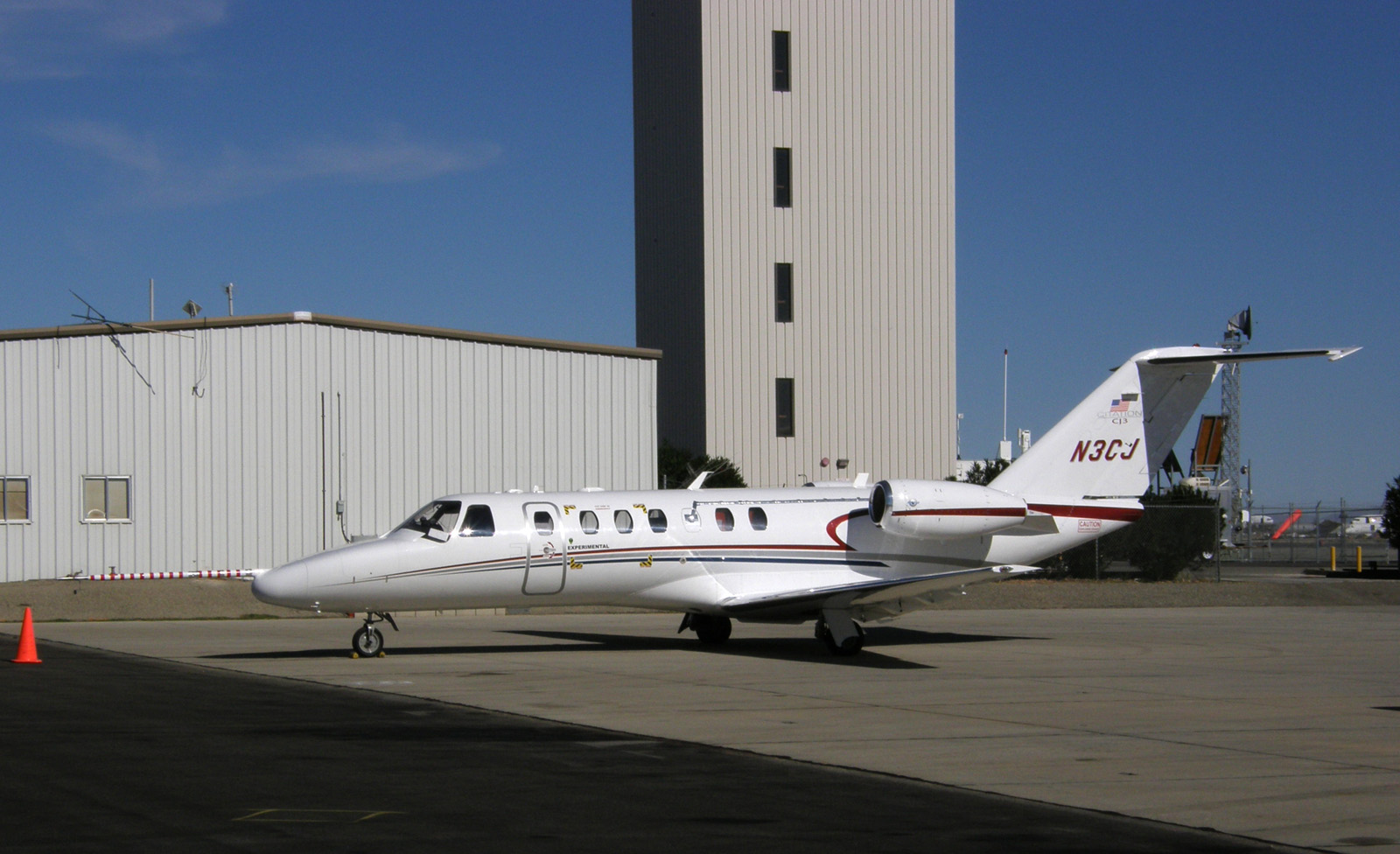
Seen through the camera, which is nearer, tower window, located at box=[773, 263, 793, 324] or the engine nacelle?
the engine nacelle

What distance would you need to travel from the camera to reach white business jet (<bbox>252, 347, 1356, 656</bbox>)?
1952 centimetres

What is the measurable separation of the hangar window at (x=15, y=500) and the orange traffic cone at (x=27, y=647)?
34.3 ft

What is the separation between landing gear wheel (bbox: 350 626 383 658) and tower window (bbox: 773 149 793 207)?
25.0m

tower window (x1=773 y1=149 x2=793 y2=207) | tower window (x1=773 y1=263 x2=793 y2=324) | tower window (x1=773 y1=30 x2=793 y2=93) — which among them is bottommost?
tower window (x1=773 y1=263 x2=793 y2=324)

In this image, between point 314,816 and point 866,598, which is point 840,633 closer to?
point 866,598

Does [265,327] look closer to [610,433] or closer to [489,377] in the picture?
[489,377]

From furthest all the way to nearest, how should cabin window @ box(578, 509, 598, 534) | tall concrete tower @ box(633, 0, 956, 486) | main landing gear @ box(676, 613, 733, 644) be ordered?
tall concrete tower @ box(633, 0, 956, 486) → main landing gear @ box(676, 613, 733, 644) → cabin window @ box(578, 509, 598, 534)

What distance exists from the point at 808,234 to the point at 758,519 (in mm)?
22121

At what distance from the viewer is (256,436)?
30.0 meters

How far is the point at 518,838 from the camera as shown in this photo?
Result: 7.98 m

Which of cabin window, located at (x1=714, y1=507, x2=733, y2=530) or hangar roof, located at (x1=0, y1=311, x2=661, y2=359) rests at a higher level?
hangar roof, located at (x1=0, y1=311, x2=661, y2=359)

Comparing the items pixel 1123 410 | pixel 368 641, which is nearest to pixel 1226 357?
pixel 1123 410

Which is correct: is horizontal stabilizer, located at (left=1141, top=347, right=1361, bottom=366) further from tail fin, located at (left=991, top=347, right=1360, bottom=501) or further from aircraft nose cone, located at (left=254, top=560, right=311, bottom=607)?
aircraft nose cone, located at (left=254, top=560, right=311, bottom=607)

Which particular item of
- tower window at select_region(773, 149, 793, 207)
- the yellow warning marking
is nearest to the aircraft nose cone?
the yellow warning marking
